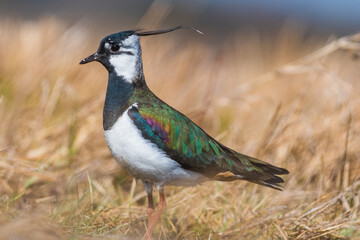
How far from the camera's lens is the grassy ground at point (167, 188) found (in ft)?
13.1

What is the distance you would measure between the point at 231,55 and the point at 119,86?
9247 millimetres

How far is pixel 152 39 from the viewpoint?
780 centimetres

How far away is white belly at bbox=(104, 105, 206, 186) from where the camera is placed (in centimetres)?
352

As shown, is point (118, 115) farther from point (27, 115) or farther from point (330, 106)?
point (330, 106)

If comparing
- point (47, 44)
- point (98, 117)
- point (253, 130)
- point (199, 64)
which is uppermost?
point (199, 64)

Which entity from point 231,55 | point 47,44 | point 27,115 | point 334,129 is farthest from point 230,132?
point 231,55

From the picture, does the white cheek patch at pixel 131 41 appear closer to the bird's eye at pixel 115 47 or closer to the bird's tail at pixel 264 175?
the bird's eye at pixel 115 47

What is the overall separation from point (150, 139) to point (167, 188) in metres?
1.63

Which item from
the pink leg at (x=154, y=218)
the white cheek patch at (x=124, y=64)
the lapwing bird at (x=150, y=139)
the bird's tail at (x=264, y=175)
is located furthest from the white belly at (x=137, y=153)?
the bird's tail at (x=264, y=175)

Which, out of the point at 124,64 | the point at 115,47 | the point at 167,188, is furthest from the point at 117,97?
the point at 167,188

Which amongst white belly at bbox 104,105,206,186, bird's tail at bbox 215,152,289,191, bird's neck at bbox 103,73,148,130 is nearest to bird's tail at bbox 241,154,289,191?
bird's tail at bbox 215,152,289,191

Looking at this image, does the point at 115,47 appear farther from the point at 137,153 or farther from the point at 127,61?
the point at 137,153

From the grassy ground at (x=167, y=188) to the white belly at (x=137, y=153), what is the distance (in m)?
0.50

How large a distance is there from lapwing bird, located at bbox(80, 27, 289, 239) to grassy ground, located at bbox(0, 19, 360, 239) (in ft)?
1.52
